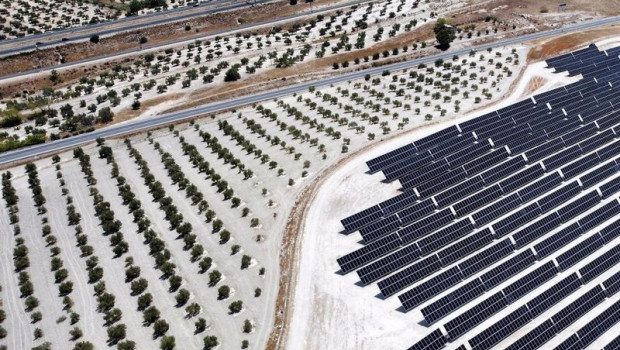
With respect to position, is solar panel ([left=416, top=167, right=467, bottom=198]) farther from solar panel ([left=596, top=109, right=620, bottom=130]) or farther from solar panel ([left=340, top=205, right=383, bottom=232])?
solar panel ([left=596, top=109, right=620, bottom=130])

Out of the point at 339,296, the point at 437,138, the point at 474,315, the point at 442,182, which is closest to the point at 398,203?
the point at 442,182

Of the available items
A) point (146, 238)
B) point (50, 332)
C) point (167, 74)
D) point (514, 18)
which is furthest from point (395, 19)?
point (50, 332)

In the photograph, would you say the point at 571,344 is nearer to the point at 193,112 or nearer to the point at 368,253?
the point at 368,253

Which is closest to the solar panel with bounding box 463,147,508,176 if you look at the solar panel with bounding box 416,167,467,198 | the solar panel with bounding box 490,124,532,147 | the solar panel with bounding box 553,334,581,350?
the solar panel with bounding box 416,167,467,198

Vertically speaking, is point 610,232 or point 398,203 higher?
point 398,203

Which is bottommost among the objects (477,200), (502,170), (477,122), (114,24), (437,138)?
(477,200)

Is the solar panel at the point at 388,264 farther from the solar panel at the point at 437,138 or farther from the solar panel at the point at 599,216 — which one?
the solar panel at the point at 437,138
